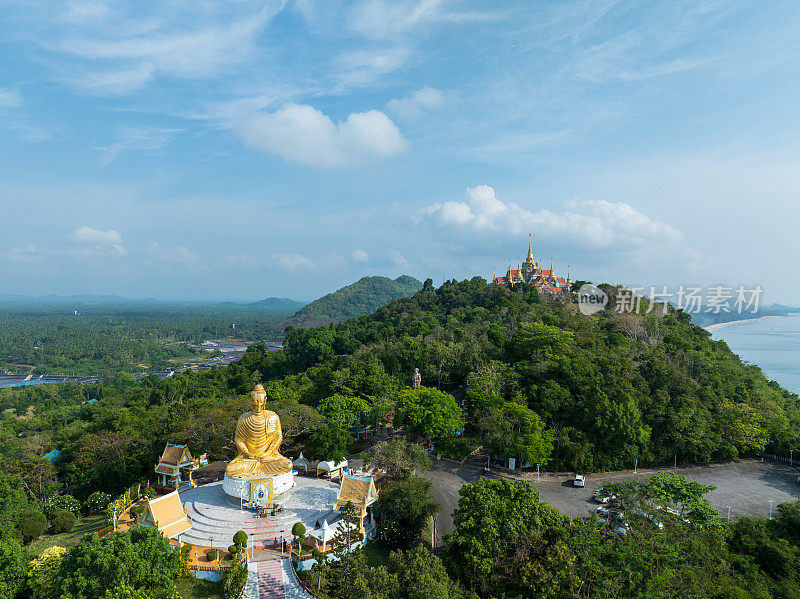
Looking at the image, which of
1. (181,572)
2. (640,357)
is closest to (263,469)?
(181,572)

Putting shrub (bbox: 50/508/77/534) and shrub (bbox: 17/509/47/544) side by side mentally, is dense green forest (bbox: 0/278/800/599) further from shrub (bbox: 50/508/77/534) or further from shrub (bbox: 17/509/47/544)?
shrub (bbox: 50/508/77/534)

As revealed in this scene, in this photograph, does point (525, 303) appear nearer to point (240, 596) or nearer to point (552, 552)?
point (552, 552)

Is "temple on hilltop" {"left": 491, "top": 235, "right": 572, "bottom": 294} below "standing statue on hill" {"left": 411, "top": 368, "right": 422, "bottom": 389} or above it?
above

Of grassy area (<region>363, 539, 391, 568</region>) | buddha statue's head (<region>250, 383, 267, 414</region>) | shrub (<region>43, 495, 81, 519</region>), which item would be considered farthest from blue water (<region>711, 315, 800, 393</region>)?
shrub (<region>43, 495, 81, 519</region>)

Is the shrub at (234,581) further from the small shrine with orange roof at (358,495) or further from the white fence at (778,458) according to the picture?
the white fence at (778,458)

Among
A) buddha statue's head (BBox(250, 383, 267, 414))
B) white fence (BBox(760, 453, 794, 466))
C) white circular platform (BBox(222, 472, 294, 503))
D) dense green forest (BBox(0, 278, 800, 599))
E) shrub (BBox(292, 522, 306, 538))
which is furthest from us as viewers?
white fence (BBox(760, 453, 794, 466))

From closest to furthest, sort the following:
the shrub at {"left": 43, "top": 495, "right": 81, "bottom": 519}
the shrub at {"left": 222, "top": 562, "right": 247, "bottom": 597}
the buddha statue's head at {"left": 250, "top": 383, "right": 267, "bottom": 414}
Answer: the shrub at {"left": 222, "top": 562, "right": 247, "bottom": 597} → the buddha statue's head at {"left": 250, "top": 383, "right": 267, "bottom": 414} → the shrub at {"left": 43, "top": 495, "right": 81, "bottom": 519}

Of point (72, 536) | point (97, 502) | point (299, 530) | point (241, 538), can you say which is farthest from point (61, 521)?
point (299, 530)

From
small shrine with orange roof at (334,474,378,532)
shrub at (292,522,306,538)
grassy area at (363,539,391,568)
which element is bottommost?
grassy area at (363,539,391,568)
